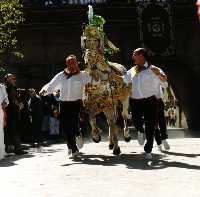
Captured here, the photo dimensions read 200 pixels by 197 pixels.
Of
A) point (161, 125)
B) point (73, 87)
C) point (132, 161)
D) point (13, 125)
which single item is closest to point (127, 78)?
point (73, 87)

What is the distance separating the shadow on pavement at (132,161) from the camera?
8.66 m

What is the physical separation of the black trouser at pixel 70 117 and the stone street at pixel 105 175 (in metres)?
0.45

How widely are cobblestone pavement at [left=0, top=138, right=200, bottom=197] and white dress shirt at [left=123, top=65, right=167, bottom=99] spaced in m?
1.13

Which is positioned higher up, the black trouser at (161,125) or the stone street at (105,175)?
the black trouser at (161,125)

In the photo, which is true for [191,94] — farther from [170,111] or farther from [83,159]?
Result: [83,159]

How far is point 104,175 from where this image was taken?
7.95 meters

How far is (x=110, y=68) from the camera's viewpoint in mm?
10438

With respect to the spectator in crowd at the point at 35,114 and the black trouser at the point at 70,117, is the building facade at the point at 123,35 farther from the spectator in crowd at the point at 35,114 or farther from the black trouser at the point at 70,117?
the black trouser at the point at 70,117

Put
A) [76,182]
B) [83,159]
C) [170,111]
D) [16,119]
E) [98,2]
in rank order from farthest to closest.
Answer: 1. [170,111]
2. [98,2]
3. [16,119]
4. [83,159]
5. [76,182]

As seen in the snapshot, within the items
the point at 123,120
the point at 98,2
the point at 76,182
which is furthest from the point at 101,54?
the point at 98,2

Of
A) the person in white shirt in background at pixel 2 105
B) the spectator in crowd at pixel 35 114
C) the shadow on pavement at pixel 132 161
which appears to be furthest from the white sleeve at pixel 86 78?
the spectator in crowd at pixel 35 114

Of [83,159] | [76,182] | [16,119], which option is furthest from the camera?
[16,119]

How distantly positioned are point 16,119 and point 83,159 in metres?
3.35

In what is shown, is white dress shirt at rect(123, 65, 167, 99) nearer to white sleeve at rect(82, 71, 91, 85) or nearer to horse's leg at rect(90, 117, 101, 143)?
white sleeve at rect(82, 71, 91, 85)
